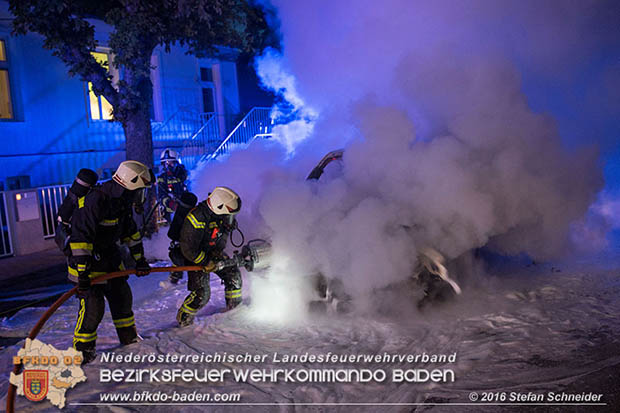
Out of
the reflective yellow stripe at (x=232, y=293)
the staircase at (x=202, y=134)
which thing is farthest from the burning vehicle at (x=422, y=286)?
the staircase at (x=202, y=134)

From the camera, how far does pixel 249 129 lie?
1734cm

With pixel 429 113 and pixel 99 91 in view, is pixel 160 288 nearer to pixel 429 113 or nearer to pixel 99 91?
pixel 429 113

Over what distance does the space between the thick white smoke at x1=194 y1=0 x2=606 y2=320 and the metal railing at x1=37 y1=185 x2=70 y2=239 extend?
6.24m

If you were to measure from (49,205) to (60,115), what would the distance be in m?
3.39

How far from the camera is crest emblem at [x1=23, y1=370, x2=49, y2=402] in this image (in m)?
3.94

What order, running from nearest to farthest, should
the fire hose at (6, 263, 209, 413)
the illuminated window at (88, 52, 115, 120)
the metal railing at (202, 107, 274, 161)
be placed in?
1. the fire hose at (6, 263, 209, 413)
2. the illuminated window at (88, 52, 115, 120)
3. the metal railing at (202, 107, 274, 161)

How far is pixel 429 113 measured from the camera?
625 cm

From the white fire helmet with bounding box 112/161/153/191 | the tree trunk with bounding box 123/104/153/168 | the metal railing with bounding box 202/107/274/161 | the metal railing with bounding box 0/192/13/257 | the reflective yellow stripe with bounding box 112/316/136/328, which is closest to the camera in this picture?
the white fire helmet with bounding box 112/161/153/191

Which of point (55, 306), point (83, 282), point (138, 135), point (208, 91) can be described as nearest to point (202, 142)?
point (208, 91)

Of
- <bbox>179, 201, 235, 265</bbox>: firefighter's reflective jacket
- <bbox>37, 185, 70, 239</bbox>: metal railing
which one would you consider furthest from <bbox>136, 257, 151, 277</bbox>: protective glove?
<bbox>37, 185, 70, 239</bbox>: metal railing

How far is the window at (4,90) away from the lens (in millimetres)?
12375

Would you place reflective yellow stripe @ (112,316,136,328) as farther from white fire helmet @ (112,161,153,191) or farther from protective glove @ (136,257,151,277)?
white fire helmet @ (112,161,153,191)

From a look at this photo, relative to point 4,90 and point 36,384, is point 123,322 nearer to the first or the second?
point 36,384

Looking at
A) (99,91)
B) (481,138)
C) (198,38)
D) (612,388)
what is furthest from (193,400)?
(198,38)
